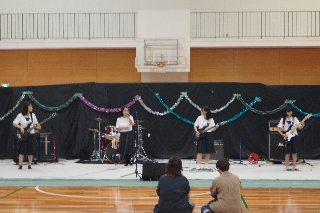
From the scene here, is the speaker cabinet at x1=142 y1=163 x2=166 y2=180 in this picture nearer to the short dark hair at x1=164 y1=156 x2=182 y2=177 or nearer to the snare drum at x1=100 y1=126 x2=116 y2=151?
the snare drum at x1=100 y1=126 x2=116 y2=151

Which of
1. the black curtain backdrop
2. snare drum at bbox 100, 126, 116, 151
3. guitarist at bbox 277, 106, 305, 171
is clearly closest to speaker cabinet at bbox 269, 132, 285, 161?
the black curtain backdrop

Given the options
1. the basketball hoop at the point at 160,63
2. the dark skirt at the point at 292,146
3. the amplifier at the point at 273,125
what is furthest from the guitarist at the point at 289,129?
the basketball hoop at the point at 160,63

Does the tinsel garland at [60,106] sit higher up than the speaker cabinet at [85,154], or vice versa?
the tinsel garland at [60,106]

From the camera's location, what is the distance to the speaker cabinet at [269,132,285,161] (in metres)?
15.5

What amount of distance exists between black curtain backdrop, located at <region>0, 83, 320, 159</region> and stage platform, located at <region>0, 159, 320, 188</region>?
4.91ft

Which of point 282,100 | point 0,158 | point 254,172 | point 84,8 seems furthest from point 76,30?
point 254,172

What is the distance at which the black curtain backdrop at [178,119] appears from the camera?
1698 cm

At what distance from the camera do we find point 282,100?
17.1 metres

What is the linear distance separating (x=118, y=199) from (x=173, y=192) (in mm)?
3307

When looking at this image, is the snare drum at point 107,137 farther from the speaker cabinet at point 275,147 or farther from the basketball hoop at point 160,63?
the speaker cabinet at point 275,147

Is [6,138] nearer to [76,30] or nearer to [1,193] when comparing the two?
[76,30]

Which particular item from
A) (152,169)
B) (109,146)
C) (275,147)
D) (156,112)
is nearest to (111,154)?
(109,146)

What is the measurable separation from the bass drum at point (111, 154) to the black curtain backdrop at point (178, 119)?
1865 millimetres

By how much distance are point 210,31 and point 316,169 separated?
9069 mm
